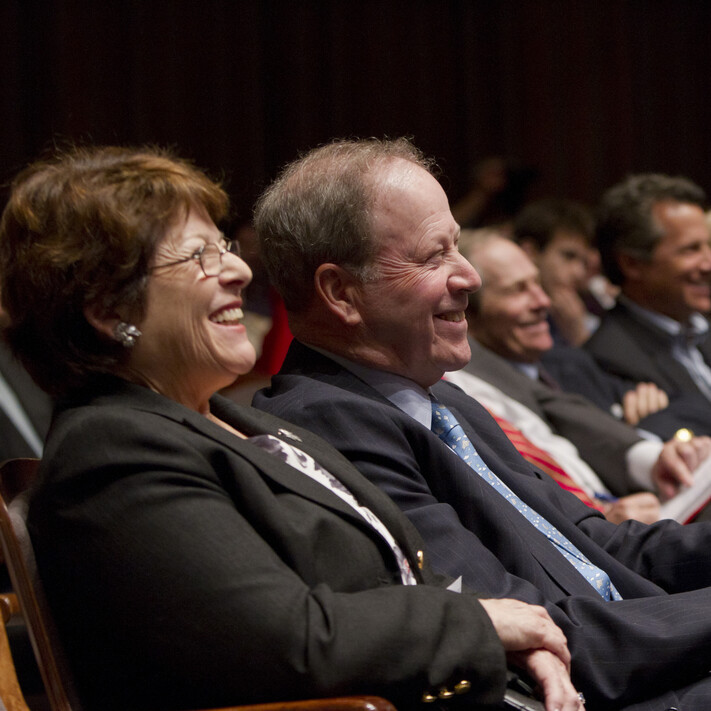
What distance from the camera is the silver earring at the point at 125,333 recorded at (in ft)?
4.83

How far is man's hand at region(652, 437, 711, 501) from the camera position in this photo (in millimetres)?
2676

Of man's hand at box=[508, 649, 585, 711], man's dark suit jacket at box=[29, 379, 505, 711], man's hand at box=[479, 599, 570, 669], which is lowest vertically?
man's hand at box=[508, 649, 585, 711]

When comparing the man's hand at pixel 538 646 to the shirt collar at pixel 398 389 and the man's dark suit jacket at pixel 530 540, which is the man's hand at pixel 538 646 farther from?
the shirt collar at pixel 398 389

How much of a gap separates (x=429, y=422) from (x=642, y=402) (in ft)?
6.52

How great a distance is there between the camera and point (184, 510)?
1269mm

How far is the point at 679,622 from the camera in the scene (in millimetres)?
1569

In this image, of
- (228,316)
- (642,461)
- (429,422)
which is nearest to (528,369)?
(642,461)

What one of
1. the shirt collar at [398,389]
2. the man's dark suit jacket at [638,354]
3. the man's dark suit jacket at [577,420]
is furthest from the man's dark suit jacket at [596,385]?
the shirt collar at [398,389]

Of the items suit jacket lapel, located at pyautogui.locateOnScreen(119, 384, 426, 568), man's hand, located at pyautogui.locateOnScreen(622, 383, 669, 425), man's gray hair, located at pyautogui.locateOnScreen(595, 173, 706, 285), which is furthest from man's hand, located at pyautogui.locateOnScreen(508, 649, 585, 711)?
man's gray hair, located at pyautogui.locateOnScreen(595, 173, 706, 285)

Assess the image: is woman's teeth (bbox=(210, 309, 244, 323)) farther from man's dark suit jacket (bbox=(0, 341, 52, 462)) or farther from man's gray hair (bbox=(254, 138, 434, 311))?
man's dark suit jacket (bbox=(0, 341, 52, 462))

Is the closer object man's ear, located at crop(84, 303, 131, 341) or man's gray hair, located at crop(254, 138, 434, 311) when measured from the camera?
man's ear, located at crop(84, 303, 131, 341)

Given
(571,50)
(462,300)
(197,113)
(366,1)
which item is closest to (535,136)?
(571,50)

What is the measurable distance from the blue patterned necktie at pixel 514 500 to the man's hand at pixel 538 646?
348 millimetres

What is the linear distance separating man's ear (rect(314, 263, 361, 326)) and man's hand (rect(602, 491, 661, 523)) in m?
1.15
